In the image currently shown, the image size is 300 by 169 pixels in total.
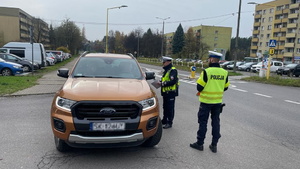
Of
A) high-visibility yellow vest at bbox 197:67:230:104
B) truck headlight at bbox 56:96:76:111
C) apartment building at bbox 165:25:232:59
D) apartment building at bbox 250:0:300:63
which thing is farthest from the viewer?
apartment building at bbox 165:25:232:59

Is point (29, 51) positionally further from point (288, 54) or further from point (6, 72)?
point (288, 54)

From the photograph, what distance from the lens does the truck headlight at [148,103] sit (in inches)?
146

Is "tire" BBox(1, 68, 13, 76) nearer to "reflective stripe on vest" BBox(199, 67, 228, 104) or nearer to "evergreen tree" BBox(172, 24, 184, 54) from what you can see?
"reflective stripe on vest" BBox(199, 67, 228, 104)

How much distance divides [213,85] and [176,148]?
1332 millimetres

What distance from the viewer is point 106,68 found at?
5.00 m

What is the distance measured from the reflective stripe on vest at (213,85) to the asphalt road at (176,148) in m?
0.97

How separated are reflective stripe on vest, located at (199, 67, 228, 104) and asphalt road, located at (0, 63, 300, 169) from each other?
0.97 meters

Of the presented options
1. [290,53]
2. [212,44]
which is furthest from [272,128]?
[212,44]

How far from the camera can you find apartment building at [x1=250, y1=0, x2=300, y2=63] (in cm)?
6525

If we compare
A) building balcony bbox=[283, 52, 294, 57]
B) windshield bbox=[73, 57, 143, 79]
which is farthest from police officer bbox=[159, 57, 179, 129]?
building balcony bbox=[283, 52, 294, 57]

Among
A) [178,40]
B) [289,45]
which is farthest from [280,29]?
[178,40]

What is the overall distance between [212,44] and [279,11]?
28.7m

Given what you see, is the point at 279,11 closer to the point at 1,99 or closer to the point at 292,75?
the point at 292,75

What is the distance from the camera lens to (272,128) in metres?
5.91
